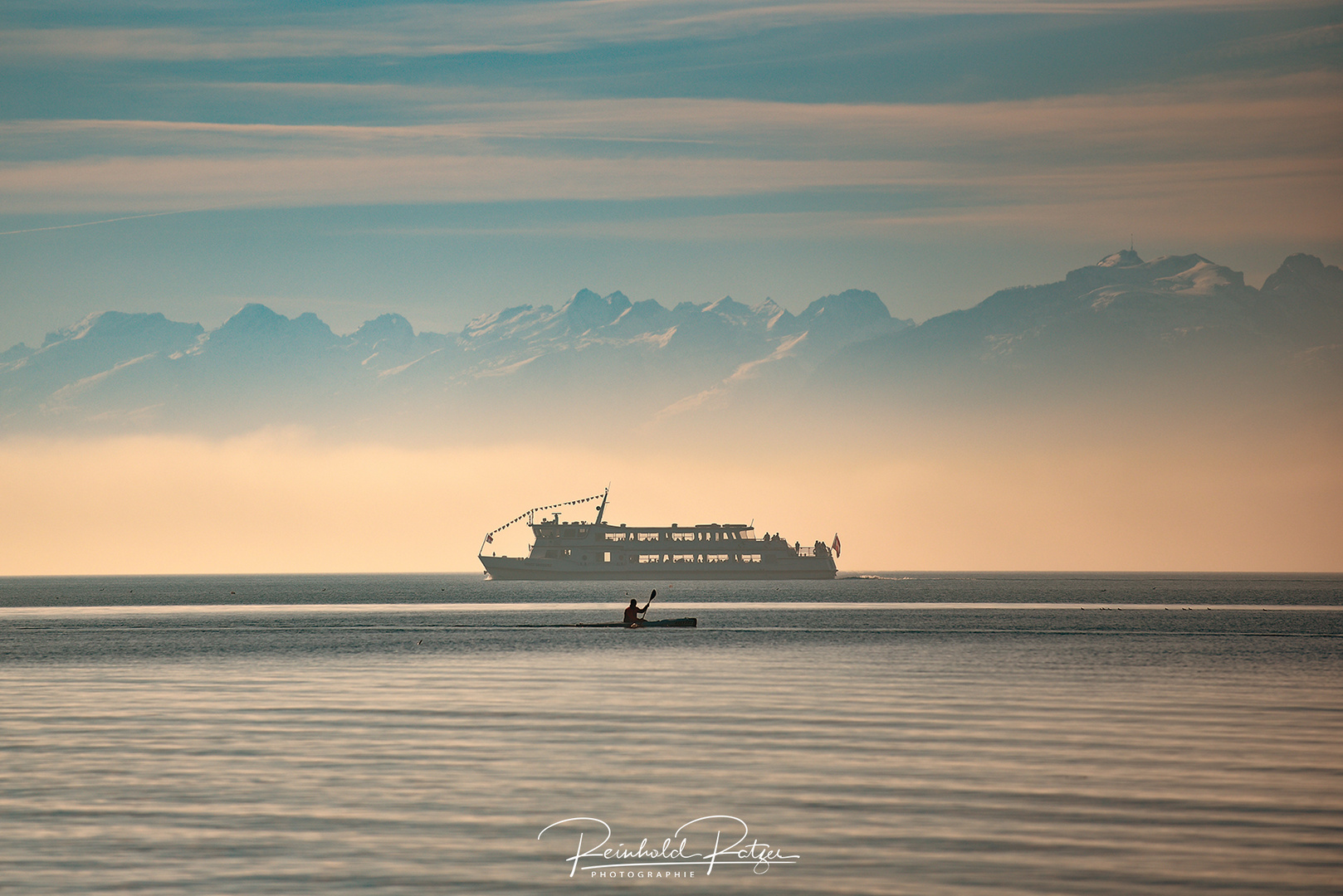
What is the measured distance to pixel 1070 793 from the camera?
23.0m

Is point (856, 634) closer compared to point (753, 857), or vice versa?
point (753, 857)

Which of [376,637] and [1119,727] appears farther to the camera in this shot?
[376,637]

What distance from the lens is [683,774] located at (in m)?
25.3

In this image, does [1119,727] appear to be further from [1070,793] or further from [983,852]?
[983,852]

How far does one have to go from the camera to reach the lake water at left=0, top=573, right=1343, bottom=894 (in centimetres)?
1794

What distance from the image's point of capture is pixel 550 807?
2222cm

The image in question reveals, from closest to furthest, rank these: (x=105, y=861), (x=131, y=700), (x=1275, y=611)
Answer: (x=105, y=861) < (x=131, y=700) < (x=1275, y=611)

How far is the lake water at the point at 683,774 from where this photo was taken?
17938 millimetres

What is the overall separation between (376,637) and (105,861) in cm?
6363

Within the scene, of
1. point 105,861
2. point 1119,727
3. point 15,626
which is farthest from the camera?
point 15,626

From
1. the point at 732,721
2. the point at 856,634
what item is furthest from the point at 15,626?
the point at 732,721

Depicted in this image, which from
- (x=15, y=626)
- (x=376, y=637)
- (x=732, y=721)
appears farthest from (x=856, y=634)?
(x=15, y=626)

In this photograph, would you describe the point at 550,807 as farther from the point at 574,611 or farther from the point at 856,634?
the point at 574,611

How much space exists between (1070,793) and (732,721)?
39.5 ft
